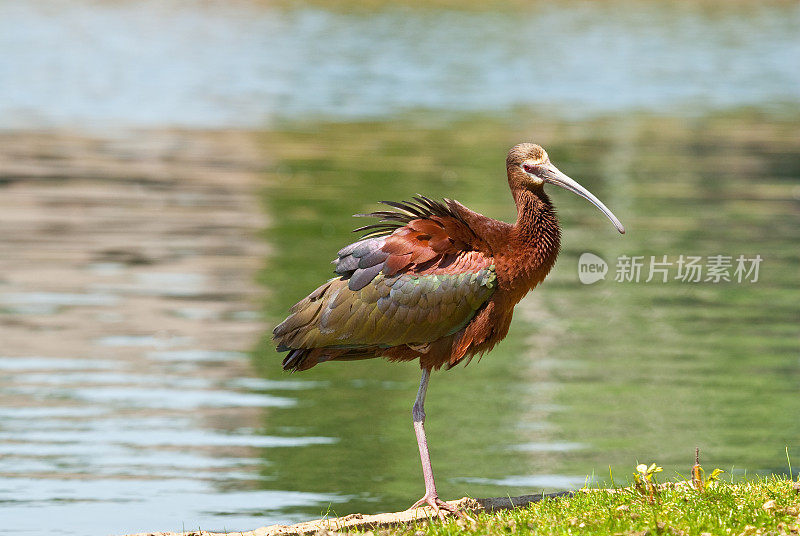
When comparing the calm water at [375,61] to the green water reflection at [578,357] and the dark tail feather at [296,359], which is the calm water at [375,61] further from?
the dark tail feather at [296,359]

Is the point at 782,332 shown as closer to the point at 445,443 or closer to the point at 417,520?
the point at 445,443

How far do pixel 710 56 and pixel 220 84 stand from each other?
19.1 metres

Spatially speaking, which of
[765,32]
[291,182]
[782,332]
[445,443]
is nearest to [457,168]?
[291,182]

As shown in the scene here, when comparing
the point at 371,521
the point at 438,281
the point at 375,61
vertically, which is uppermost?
the point at 375,61

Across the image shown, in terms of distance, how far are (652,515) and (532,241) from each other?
6.06ft

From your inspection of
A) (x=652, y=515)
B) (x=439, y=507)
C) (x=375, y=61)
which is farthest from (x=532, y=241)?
(x=375, y=61)

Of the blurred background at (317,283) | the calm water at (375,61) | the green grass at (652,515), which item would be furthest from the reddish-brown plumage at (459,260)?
the calm water at (375,61)

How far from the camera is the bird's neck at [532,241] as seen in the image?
338 inches

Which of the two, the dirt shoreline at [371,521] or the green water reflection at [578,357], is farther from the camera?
the green water reflection at [578,357]

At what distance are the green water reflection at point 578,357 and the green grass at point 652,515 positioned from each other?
2.50 m

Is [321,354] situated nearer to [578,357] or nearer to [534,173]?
[534,173]

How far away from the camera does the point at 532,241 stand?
8641mm

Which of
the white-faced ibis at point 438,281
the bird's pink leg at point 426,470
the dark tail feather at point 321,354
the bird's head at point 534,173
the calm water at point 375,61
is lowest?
the bird's pink leg at point 426,470

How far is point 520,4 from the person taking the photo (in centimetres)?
7094
